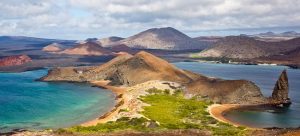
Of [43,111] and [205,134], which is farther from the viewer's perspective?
[43,111]

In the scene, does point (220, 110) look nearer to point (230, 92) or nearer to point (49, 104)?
point (230, 92)

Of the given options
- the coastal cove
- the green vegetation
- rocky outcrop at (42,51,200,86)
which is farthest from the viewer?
rocky outcrop at (42,51,200,86)

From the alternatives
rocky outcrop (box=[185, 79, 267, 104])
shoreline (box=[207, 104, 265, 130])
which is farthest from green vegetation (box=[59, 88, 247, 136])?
rocky outcrop (box=[185, 79, 267, 104])

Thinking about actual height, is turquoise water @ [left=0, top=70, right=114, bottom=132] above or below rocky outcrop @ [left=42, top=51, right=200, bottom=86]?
below

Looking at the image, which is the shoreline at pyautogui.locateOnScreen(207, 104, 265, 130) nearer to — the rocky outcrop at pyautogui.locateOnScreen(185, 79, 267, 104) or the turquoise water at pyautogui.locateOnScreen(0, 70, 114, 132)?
the rocky outcrop at pyautogui.locateOnScreen(185, 79, 267, 104)

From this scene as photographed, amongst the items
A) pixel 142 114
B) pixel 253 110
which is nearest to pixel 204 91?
pixel 253 110

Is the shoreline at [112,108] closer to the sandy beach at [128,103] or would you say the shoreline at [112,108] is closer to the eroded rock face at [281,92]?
the sandy beach at [128,103]

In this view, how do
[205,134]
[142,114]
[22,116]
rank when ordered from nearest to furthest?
[205,134] < [142,114] < [22,116]

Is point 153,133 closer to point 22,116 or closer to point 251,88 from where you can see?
point 22,116
